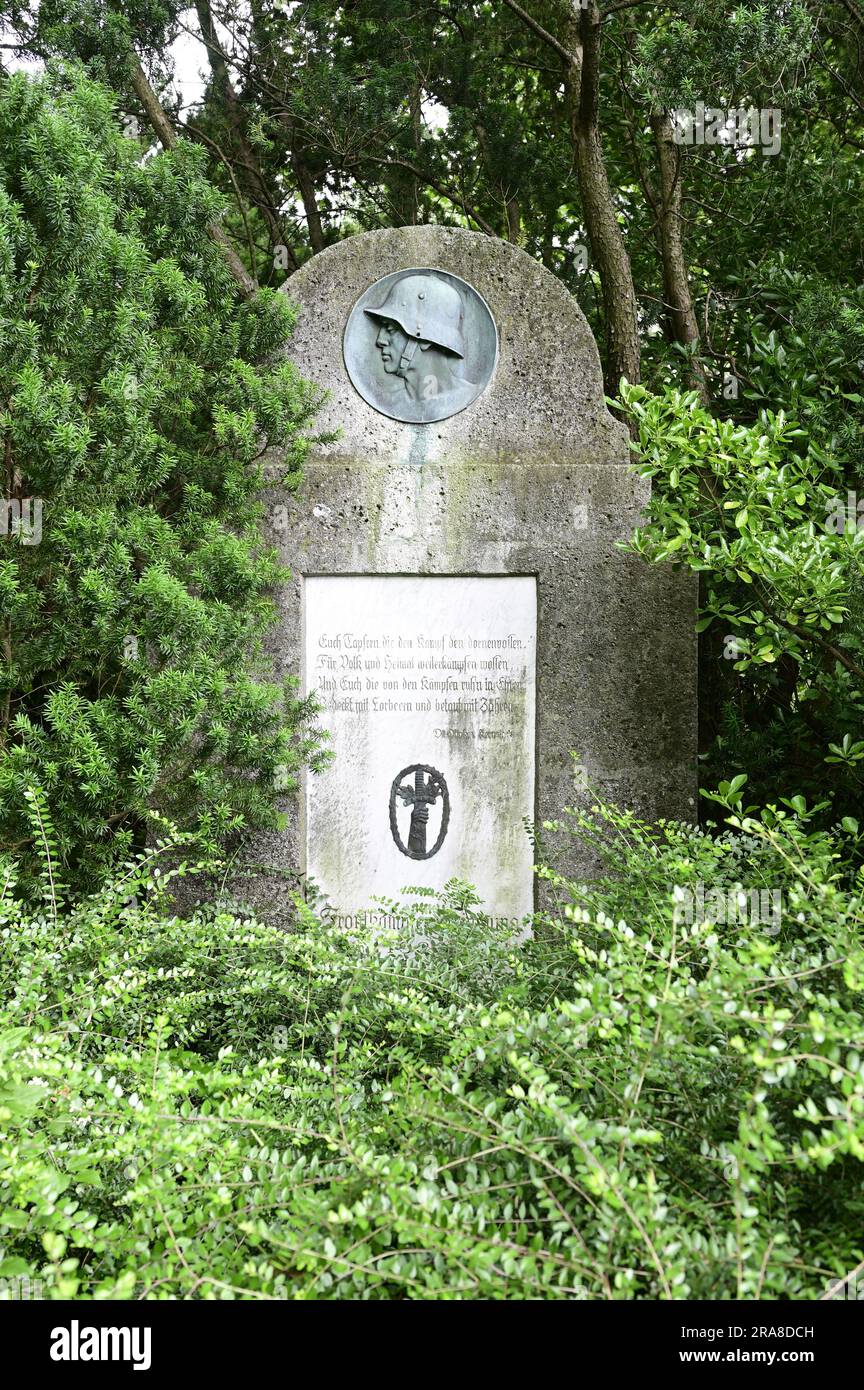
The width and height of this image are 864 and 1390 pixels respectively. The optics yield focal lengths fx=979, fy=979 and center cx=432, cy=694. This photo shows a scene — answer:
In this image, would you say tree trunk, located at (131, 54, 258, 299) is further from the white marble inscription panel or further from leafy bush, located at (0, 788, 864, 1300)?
leafy bush, located at (0, 788, 864, 1300)

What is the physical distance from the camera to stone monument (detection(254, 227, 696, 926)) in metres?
4.17

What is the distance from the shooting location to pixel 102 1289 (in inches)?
55.2

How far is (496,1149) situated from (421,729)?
263 centimetres

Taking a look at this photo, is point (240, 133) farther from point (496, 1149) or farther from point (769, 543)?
point (496, 1149)

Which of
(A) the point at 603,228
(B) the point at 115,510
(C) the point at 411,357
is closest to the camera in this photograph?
(B) the point at 115,510

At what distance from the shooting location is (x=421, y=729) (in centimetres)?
419

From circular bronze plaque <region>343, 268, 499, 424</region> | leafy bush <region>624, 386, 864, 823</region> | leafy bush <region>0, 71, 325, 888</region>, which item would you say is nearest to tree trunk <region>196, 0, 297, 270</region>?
leafy bush <region>0, 71, 325, 888</region>

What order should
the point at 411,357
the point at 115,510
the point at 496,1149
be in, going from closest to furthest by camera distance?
the point at 496,1149 → the point at 115,510 → the point at 411,357

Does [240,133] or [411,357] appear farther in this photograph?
[240,133]

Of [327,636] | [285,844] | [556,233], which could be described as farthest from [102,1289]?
[556,233]

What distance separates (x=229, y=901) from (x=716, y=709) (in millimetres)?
3053

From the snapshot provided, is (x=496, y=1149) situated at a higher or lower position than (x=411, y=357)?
lower

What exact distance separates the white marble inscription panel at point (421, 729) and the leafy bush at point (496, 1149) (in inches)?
63.9

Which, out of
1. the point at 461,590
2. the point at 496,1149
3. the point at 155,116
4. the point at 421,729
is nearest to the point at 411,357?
the point at 461,590
